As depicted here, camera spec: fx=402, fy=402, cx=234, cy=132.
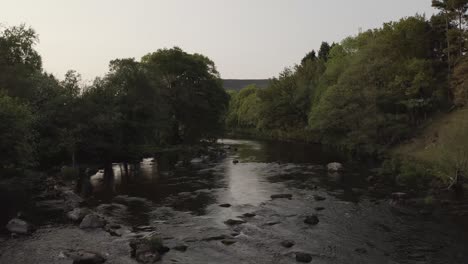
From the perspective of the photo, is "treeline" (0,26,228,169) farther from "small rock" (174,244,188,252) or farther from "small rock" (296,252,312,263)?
"small rock" (296,252,312,263)

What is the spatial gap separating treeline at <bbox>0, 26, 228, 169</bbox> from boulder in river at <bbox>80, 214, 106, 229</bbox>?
10031 mm

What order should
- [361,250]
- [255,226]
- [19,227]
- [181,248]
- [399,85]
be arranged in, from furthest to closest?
[399,85], [255,226], [19,227], [181,248], [361,250]

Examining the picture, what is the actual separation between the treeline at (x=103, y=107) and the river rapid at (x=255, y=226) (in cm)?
840

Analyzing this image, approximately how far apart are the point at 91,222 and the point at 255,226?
10832 millimetres

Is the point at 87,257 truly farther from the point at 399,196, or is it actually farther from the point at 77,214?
the point at 399,196

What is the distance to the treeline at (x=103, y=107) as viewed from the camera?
40.2 meters

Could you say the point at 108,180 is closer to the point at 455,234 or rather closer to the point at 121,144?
the point at 121,144

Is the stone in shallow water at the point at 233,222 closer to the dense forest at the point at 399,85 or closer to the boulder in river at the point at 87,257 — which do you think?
the boulder in river at the point at 87,257

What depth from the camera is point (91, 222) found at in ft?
86.9

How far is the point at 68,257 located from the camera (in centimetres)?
2100

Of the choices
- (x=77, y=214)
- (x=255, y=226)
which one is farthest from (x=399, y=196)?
(x=77, y=214)

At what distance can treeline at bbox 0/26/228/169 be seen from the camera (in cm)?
4022

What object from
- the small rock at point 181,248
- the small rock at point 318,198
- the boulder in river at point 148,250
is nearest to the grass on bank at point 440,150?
the small rock at point 318,198

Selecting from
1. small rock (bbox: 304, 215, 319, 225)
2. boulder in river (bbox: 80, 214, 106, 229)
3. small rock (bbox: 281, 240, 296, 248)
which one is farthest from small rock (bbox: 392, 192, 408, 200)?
boulder in river (bbox: 80, 214, 106, 229)
